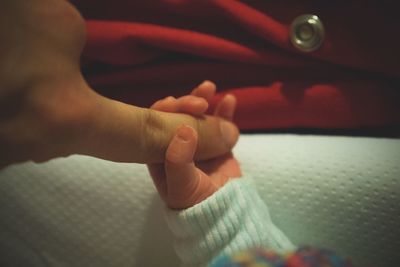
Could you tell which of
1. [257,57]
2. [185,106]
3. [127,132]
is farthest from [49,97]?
[257,57]

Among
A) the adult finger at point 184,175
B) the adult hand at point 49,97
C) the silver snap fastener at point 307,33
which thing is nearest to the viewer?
the adult hand at point 49,97

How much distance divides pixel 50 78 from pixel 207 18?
268mm

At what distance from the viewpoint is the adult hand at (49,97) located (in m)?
0.24

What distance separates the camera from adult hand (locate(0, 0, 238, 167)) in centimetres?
24

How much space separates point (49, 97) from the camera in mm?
255

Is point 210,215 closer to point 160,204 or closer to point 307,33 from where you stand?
point 160,204

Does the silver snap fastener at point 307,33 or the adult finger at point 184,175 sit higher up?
the silver snap fastener at point 307,33

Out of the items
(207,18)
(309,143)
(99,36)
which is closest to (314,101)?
(309,143)

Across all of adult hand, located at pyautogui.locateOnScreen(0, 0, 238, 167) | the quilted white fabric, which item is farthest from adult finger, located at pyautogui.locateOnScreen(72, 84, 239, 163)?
the quilted white fabric

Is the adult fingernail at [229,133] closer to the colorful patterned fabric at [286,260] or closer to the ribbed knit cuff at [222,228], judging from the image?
the ribbed knit cuff at [222,228]

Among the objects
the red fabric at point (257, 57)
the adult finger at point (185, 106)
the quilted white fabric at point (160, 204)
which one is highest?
the red fabric at point (257, 57)

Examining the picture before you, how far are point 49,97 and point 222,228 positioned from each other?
23cm

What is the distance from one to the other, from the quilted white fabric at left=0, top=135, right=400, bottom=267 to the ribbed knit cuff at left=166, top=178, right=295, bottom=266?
0.04 metres

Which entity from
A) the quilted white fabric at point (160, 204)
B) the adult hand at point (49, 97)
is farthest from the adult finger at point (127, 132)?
the quilted white fabric at point (160, 204)
